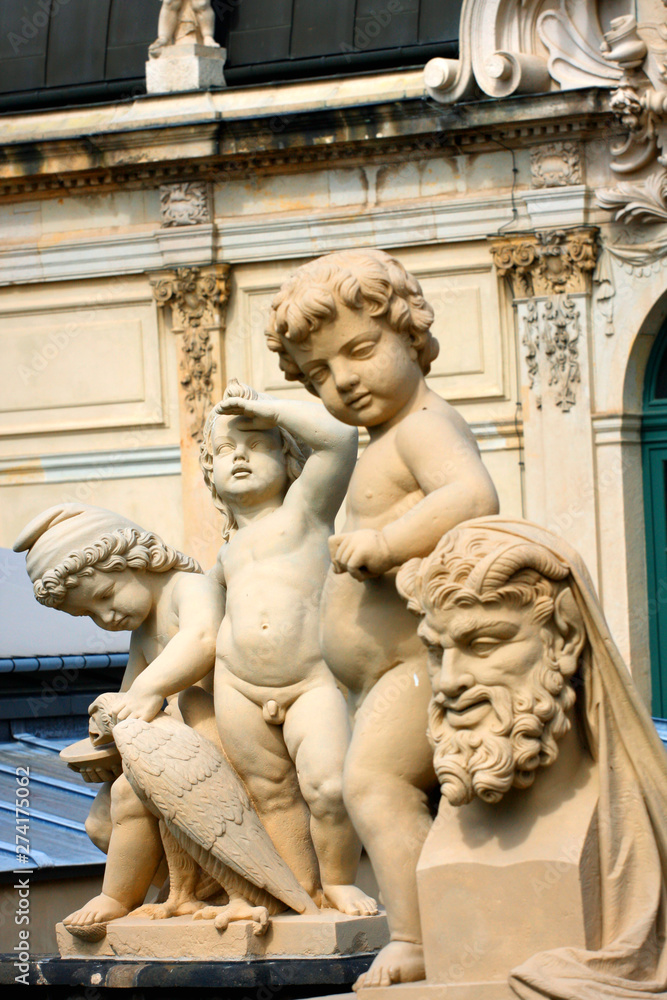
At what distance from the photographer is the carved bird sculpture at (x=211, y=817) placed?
14.5 ft

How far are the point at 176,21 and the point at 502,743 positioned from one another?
12.2m

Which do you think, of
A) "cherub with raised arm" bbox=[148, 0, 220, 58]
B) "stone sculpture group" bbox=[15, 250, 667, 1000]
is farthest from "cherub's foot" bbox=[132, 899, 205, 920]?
"cherub with raised arm" bbox=[148, 0, 220, 58]

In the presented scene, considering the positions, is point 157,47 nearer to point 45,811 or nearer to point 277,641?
point 45,811

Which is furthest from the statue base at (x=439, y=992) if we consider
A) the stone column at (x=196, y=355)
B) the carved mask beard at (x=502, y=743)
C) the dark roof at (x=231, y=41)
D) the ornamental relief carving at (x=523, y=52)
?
the dark roof at (x=231, y=41)

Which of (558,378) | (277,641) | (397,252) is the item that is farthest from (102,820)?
(397,252)

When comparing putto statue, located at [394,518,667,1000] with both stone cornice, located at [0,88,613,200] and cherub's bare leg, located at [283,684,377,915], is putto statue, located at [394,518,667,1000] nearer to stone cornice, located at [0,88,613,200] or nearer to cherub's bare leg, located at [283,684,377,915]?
cherub's bare leg, located at [283,684,377,915]

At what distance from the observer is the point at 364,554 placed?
10.8ft

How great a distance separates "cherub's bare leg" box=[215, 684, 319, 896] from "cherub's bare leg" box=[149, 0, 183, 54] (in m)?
10.6

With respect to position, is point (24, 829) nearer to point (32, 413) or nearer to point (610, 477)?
point (610, 477)

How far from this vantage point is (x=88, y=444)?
48.2 feet

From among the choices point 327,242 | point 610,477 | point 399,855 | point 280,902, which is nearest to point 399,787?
point 399,855

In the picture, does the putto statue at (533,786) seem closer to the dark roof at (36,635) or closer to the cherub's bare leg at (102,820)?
the cherub's bare leg at (102,820)

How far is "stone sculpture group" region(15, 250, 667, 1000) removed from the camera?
306cm

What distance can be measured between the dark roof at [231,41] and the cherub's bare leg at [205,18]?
0.30m
